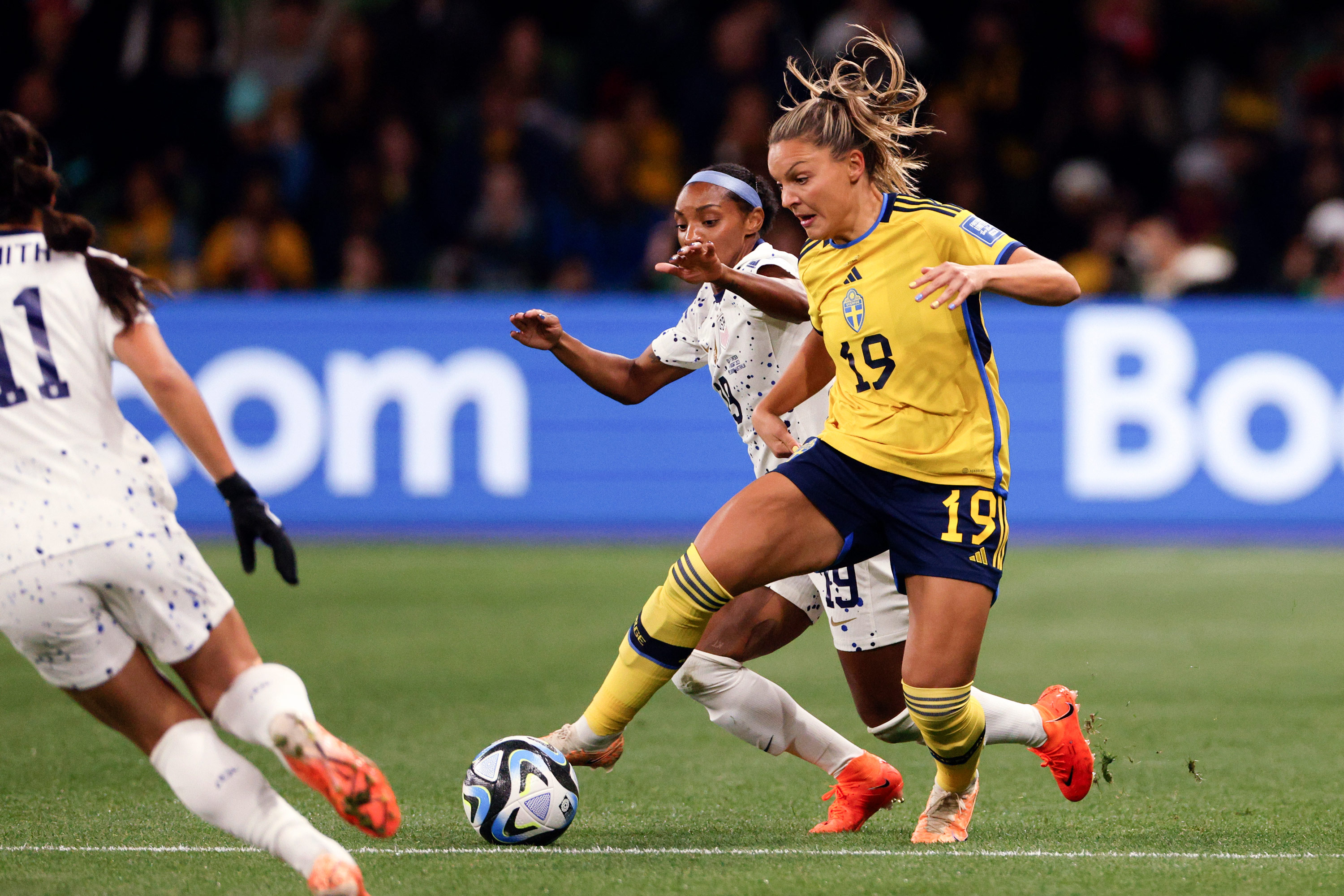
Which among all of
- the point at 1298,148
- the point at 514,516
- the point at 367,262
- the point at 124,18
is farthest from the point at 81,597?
the point at 1298,148

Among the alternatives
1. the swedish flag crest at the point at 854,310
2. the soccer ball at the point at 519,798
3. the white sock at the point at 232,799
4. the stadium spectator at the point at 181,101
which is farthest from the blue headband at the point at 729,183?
the stadium spectator at the point at 181,101

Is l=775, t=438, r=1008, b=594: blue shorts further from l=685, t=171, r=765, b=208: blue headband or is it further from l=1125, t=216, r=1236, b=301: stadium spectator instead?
l=1125, t=216, r=1236, b=301: stadium spectator

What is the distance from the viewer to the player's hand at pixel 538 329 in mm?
4840

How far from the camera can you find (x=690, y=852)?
4.40m

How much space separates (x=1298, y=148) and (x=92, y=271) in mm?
12120

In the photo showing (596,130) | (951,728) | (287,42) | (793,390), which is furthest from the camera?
(287,42)

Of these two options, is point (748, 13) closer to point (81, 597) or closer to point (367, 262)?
point (367, 262)

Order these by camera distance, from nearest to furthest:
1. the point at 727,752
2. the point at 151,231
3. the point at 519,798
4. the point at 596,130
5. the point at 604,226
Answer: the point at 519,798 → the point at 727,752 → the point at 151,231 → the point at 604,226 → the point at 596,130

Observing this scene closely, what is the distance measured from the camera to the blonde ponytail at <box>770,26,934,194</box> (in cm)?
436

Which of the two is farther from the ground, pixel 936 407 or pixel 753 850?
pixel 936 407

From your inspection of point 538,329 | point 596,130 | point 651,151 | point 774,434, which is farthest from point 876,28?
point 774,434

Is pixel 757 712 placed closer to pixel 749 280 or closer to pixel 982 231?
pixel 749 280

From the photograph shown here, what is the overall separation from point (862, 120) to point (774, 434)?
0.93 m

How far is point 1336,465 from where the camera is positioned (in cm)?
1122
